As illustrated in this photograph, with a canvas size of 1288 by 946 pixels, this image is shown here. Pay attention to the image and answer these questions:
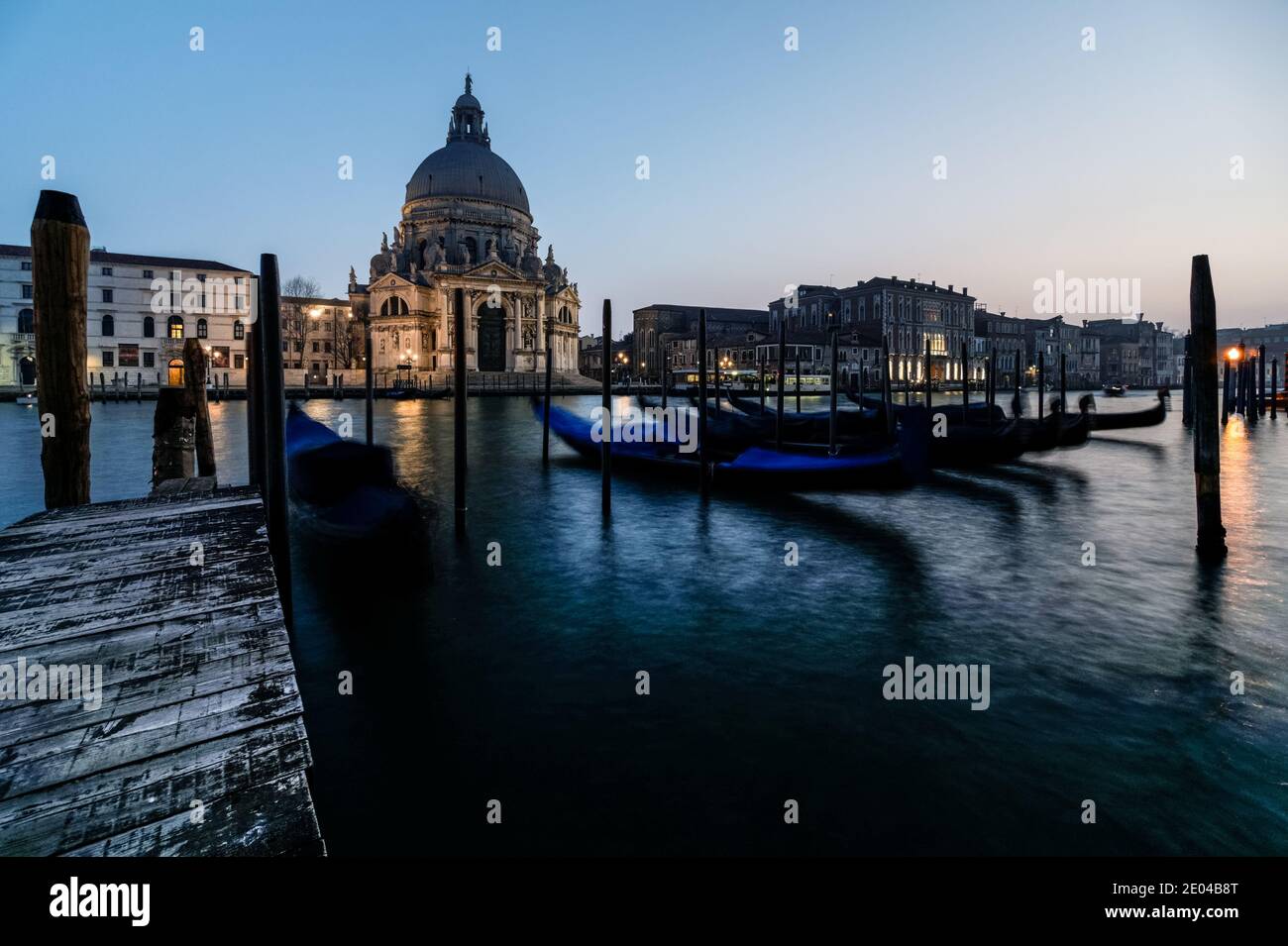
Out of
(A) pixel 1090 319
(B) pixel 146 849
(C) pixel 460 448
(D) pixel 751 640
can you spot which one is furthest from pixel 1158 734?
(A) pixel 1090 319

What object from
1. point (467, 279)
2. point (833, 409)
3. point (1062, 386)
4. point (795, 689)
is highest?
point (467, 279)

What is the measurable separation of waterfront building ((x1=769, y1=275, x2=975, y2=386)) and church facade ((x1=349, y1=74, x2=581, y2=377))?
25537 mm

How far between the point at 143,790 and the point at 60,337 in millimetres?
5354

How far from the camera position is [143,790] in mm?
1585

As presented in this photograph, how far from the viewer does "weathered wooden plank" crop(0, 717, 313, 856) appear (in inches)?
56.9

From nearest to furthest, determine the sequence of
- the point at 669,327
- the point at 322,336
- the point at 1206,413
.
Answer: the point at 1206,413, the point at 322,336, the point at 669,327

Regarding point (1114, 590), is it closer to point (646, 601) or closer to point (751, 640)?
point (751, 640)

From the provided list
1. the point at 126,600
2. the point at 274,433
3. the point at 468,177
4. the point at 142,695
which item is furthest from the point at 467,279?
the point at 142,695

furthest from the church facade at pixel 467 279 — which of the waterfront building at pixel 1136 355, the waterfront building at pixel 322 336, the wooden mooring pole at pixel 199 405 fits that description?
the waterfront building at pixel 1136 355

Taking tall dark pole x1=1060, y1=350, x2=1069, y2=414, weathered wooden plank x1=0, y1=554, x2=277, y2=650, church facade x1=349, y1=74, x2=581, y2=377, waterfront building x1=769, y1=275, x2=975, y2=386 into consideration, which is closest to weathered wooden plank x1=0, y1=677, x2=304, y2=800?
weathered wooden plank x1=0, y1=554, x2=277, y2=650

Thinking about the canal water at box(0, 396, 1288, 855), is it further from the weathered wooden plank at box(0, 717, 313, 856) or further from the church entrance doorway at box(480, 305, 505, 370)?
the church entrance doorway at box(480, 305, 505, 370)

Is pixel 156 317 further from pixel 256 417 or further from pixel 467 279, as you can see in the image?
pixel 256 417

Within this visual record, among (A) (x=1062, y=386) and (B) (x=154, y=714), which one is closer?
(B) (x=154, y=714)
